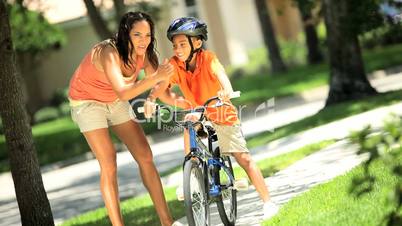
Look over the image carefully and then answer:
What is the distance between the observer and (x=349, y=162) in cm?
968

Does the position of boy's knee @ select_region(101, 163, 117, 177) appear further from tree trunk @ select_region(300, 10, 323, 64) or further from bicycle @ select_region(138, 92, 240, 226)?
tree trunk @ select_region(300, 10, 323, 64)

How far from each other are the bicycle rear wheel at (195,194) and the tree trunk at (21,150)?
2688mm

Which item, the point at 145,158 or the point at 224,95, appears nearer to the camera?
the point at 224,95

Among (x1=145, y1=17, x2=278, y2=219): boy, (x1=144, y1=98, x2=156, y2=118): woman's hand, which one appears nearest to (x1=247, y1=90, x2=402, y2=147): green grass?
(x1=145, y1=17, x2=278, y2=219): boy

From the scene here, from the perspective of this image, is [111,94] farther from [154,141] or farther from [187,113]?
[154,141]

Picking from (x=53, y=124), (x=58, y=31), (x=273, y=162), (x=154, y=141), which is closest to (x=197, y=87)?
(x=273, y=162)

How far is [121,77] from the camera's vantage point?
6.72 m

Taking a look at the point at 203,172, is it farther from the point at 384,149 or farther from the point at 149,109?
the point at 384,149

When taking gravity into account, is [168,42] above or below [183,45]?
below

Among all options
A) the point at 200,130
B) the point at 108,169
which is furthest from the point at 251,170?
the point at 108,169

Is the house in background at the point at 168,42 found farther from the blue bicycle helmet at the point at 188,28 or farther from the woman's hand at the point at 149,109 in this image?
the woman's hand at the point at 149,109

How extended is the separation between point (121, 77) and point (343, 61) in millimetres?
11051

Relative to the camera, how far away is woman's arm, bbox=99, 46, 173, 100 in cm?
650

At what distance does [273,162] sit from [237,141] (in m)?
4.36
